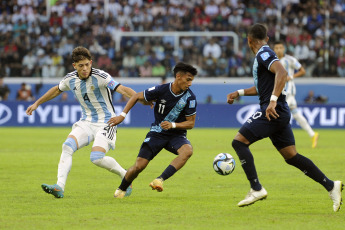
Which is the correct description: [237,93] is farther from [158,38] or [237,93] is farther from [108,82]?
[158,38]

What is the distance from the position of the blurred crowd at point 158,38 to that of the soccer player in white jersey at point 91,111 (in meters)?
17.2

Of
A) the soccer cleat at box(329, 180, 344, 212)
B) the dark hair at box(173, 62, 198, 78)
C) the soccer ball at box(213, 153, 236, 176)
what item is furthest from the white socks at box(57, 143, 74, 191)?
the soccer cleat at box(329, 180, 344, 212)

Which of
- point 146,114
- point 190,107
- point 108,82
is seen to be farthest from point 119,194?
point 146,114

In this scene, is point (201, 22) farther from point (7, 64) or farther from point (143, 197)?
point (143, 197)

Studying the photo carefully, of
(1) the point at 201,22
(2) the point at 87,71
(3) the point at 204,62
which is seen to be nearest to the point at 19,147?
(2) the point at 87,71

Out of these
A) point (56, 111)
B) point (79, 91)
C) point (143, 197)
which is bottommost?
point (56, 111)

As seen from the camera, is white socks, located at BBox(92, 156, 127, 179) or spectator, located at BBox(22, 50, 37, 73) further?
spectator, located at BBox(22, 50, 37, 73)

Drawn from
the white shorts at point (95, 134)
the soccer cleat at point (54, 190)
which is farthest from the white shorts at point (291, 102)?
the soccer cleat at point (54, 190)

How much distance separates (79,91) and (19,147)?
25.6 feet

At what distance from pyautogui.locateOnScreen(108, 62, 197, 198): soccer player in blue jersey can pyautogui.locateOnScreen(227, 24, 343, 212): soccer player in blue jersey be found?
0.95m

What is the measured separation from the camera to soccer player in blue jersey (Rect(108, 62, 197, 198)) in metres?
8.45

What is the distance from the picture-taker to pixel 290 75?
17.1m

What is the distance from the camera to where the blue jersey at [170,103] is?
8.59 meters

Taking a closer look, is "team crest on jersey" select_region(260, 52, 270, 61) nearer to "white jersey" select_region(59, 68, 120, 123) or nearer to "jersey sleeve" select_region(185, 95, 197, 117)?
"jersey sleeve" select_region(185, 95, 197, 117)
